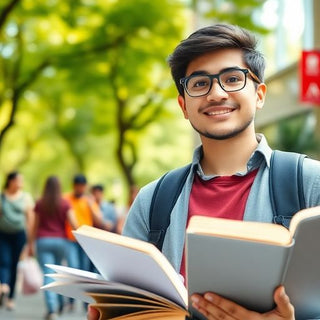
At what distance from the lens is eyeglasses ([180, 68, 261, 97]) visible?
2.38m

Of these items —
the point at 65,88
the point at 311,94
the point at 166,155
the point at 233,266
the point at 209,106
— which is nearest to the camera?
the point at 233,266

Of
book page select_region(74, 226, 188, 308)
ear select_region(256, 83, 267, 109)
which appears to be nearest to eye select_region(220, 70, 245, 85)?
ear select_region(256, 83, 267, 109)

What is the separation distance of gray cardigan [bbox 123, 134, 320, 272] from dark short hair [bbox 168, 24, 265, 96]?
0.79 feet

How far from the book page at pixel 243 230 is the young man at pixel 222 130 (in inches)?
17.0

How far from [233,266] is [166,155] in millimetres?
44417

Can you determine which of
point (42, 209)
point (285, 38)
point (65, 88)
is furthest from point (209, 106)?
point (65, 88)

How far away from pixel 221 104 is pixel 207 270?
24.0 inches

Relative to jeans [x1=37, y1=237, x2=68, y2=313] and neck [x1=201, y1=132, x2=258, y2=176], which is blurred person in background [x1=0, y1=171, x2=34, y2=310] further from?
neck [x1=201, y1=132, x2=258, y2=176]

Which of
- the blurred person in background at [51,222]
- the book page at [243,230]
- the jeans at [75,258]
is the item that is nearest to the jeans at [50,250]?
the blurred person in background at [51,222]

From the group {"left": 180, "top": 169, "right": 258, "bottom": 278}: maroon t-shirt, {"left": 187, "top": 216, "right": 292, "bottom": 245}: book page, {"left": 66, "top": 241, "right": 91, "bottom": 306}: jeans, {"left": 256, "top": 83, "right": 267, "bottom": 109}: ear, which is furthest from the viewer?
{"left": 66, "top": 241, "right": 91, "bottom": 306}: jeans

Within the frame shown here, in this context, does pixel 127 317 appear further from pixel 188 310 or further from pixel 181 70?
pixel 181 70

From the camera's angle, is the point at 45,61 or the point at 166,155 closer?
the point at 45,61

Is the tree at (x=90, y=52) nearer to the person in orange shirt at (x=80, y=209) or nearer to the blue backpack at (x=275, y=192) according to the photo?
the person in orange shirt at (x=80, y=209)

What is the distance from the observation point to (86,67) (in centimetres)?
2261
